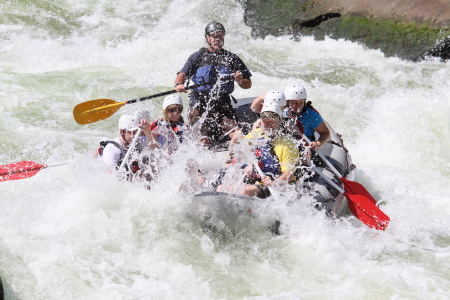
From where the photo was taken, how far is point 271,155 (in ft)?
18.1

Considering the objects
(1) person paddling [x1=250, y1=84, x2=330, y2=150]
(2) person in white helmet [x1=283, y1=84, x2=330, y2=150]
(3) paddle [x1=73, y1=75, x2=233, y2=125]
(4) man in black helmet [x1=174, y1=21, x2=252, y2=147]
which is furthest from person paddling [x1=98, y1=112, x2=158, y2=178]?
(2) person in white helmet [x1=283, y1=84, x2=330, y2=150]

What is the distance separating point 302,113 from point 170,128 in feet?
4.83

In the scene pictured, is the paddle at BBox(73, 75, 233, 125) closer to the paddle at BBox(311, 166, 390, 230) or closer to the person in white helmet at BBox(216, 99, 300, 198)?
the person in white helmet at BBox(216, 99, 300, 198)

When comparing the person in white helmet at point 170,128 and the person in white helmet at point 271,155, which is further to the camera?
the person in white helmet at point 170,128

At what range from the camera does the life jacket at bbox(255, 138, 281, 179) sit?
552 centimetres

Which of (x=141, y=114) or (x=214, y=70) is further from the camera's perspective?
(x=214, y=70)

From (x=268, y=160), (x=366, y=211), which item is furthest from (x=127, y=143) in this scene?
(x=366, y=211)

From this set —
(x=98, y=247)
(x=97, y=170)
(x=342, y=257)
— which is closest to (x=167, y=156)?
(x=97, y=170)

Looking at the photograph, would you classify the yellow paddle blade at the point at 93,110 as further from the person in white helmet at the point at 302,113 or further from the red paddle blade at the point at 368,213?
the red paddle blade at the point at 368,213

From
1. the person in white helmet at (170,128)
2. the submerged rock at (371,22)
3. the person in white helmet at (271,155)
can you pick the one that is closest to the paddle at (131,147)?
the person in white helmet at (170,128)

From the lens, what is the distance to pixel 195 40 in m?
12.0

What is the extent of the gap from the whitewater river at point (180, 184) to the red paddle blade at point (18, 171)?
0.23 m

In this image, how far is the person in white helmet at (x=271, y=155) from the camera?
17.8 ft

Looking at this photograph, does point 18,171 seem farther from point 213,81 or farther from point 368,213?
point 368,213
